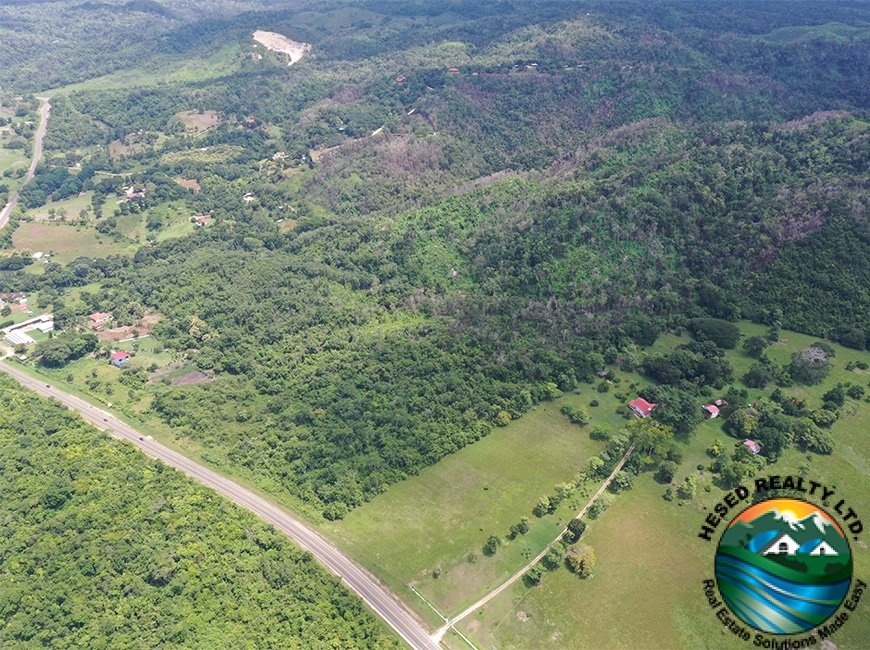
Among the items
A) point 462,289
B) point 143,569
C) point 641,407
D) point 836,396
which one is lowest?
point 143,569

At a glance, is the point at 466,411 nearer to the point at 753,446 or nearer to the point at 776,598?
the point at 753,446

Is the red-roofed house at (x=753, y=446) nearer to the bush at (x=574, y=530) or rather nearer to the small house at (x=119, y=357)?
the bush at (x=574, y=530)

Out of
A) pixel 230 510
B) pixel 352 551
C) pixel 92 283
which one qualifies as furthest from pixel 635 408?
pixel 92 283

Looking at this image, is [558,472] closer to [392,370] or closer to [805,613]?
[392,370]

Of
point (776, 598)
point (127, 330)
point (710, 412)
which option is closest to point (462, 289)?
point (710, 412)

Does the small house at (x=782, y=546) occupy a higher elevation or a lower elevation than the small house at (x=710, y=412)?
higher

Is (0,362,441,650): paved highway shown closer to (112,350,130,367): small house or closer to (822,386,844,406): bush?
(112,350,130,367): small house

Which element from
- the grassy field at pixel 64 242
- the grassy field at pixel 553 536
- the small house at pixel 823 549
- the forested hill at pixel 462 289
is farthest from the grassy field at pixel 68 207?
the small house at pixel 823 549
